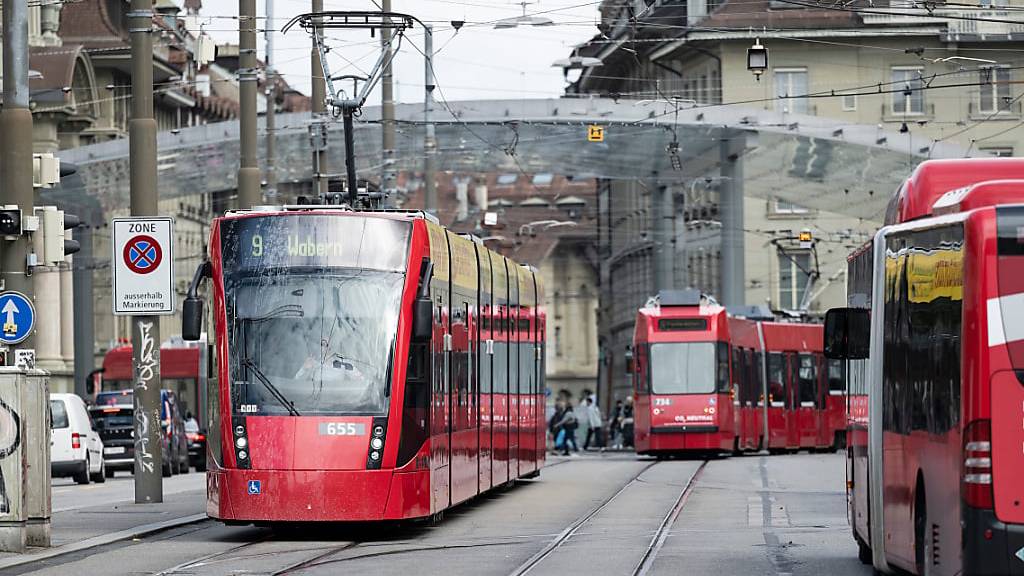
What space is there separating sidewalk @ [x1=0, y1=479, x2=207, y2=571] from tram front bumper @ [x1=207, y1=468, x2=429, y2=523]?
1.26m

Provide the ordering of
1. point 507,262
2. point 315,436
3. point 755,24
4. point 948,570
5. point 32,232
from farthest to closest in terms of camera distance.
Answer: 1. point 755,24
2. point 507,262
3. point 32,232
4. point 315,436
5. point 948,570

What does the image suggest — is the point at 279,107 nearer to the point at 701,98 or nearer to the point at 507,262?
the point at 701,98

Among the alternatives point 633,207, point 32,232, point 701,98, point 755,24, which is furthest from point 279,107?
point 32,232

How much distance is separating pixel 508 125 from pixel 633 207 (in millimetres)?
50375

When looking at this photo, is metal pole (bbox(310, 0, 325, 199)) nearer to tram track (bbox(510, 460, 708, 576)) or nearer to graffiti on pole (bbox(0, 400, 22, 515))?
tram track (bbox(510, 460, 708, 576))

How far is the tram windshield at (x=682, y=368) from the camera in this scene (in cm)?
4506

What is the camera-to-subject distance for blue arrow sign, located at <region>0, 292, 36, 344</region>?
20.6 m

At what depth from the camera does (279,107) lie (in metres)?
106

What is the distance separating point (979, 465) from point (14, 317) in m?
11.8

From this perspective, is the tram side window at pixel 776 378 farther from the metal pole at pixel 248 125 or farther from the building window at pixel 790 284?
the building window at pixel 790 284

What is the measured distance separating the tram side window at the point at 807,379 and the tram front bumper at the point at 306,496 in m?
32.9

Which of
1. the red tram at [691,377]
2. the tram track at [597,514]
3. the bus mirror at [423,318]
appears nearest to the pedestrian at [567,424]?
the red tram at [691,377]

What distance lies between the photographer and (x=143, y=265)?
2542cm

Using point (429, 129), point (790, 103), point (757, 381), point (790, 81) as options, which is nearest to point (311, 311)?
point (429, 129)
